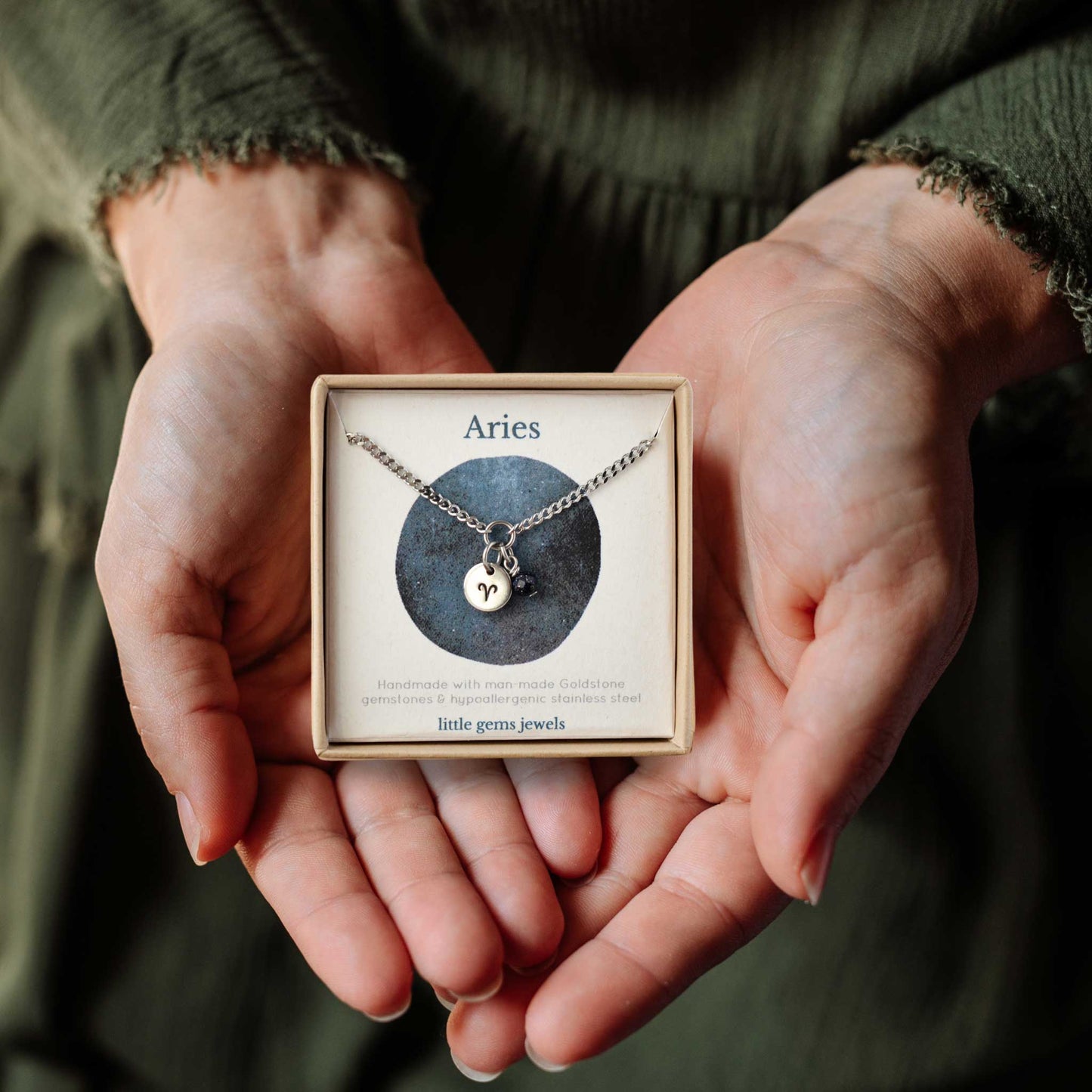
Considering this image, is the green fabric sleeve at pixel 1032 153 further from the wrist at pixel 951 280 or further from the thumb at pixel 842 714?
the thumb at pixel 842 714

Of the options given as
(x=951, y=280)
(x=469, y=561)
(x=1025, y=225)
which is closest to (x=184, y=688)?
(x=469, y=561)

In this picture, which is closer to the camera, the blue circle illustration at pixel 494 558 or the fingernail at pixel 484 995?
the fingernail at pixel 484 995

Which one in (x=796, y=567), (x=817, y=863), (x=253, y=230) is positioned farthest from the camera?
(x=253, y=230)

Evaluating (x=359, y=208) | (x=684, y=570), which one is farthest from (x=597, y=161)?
(x=684, y=570)

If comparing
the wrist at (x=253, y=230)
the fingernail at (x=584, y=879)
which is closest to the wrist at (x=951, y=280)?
the wrist at (x=253, y=230)

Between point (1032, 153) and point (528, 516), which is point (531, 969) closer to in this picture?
point (528, 516)

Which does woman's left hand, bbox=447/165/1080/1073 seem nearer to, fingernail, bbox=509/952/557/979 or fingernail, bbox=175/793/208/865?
fingernail, bbox=509/952/557/979
